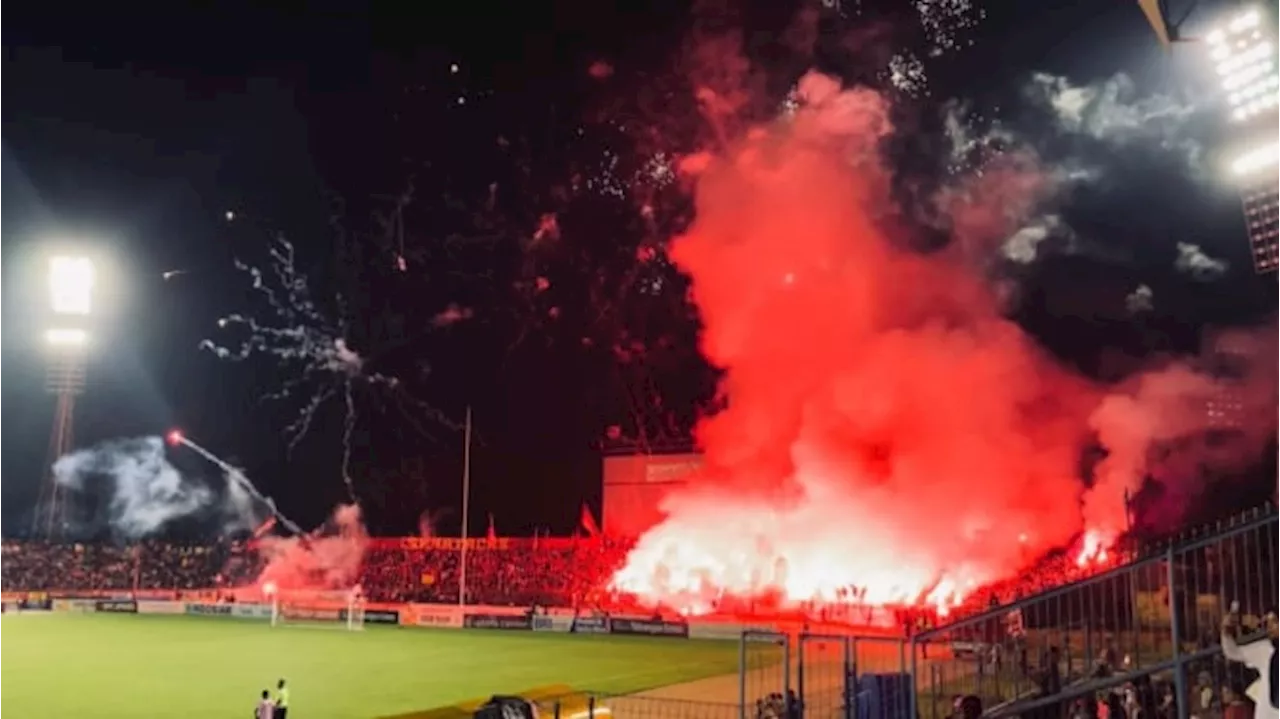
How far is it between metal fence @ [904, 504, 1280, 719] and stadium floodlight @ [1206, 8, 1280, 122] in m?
8.95

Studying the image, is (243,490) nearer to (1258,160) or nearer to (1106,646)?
(1258,160)

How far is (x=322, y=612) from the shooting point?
49.1 metres

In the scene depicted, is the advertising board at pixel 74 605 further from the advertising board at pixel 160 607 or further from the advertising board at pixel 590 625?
the advertising board at pixel 590 625

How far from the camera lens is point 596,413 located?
8019 cm

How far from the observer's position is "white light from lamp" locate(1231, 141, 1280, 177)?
2048 centimetres

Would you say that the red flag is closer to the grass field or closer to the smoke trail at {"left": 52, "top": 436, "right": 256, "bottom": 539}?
the smoke trail at {"left": 52, "top": 436, "right": 256, "bottom": 539}

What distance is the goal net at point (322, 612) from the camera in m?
46.8

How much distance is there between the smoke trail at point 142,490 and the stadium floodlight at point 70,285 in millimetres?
41346

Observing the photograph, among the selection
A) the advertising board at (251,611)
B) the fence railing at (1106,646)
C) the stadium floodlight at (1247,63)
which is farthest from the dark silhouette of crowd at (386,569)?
the stadium floodlight at (1247,63)

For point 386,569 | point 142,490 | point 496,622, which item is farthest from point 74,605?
point 142,490

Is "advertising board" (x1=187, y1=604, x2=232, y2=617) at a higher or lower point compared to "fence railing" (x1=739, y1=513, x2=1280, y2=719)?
lower

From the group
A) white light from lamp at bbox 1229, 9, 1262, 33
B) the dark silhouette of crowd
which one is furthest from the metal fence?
the dark silhouette of crowd

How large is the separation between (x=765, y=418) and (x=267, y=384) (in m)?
47.1

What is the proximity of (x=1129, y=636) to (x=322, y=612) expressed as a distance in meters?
38.7
